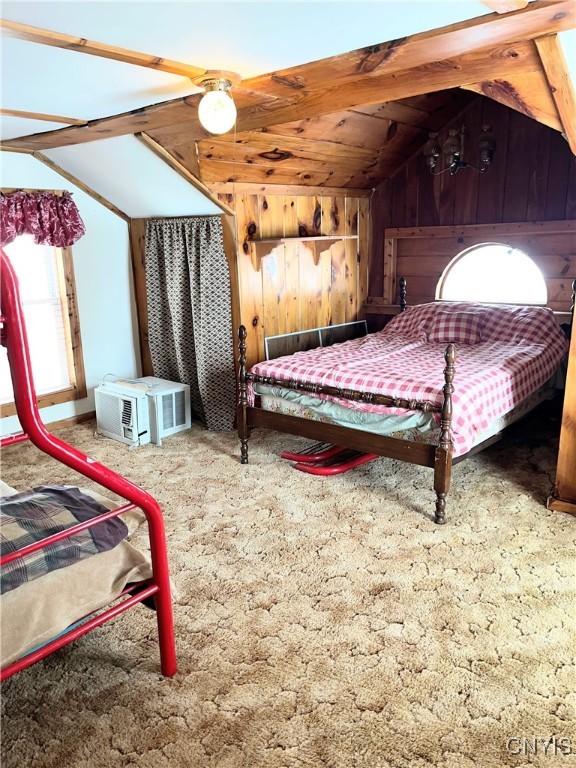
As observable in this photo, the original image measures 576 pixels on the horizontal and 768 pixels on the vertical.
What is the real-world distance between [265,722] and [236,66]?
95.3 inches

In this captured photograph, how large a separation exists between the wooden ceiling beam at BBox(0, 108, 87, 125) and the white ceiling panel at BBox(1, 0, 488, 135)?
14.1 inches

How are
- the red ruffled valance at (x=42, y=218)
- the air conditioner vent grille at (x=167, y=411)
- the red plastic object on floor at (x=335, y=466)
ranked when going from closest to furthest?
1. the red plastic object on floor at (x=335, y=466)
2. the red ruffled valance at (x=42, y=218)
3. the air conditioner vent grille at (x=167, y=411)

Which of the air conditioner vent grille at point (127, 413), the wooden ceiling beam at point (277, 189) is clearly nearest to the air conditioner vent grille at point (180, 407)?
the air conditioner vent grille at point (127, 413)

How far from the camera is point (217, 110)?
249 cm

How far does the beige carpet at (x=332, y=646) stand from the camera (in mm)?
1800

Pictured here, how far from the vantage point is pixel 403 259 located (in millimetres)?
5203

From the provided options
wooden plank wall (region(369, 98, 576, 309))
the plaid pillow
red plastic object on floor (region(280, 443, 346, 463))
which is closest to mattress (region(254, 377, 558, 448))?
red plastic object on floor (region(280, 443, 346, 463))

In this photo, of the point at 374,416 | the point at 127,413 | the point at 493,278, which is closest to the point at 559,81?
the point at 374,416

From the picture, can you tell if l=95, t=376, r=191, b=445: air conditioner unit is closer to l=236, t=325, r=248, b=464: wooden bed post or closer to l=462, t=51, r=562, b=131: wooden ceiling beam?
l=236, t=325, r=248, b=464: wooden bed post

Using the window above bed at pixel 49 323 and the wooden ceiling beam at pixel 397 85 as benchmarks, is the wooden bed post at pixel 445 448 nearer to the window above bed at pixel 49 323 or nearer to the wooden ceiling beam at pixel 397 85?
the wooden ceiling beam at pixel 397 85

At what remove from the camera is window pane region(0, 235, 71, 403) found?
4.34m

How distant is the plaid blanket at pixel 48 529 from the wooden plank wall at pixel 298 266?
2719 mm

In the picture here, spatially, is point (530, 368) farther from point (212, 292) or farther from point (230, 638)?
point (230, 638)

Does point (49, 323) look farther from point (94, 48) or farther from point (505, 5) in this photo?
point (505, 5)
